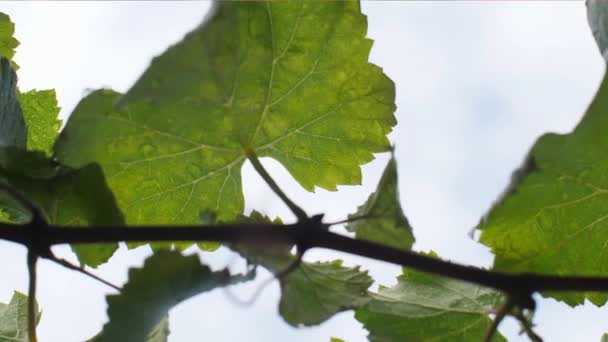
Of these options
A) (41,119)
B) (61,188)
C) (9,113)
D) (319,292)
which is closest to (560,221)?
(319,292)

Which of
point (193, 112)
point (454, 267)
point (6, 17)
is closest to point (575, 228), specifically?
point (454, 267)

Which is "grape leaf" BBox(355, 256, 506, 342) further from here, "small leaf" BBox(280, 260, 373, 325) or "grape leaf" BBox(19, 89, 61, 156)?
"grape leaf" BBox(19, 89, 61, 156)

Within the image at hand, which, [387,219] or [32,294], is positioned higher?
[387,219]

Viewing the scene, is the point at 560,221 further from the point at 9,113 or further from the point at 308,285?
the point at 9,113

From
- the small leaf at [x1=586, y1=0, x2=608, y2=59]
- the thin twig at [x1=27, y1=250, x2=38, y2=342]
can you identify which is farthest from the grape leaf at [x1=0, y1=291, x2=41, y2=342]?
the small leaf at [x1=586, y1=0, x2=608, y2=59]

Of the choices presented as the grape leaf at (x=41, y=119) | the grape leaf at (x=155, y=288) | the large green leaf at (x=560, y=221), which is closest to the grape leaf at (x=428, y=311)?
the large green leaf at (x=560, y=221)
